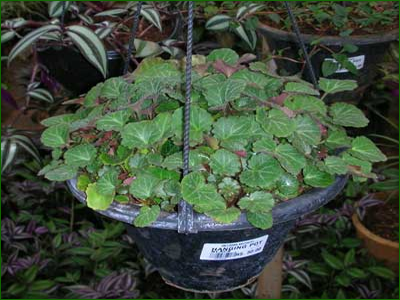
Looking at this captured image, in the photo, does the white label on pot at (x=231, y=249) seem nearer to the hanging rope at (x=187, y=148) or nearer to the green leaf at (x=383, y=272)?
the hanging rope at (x=187, y=148)

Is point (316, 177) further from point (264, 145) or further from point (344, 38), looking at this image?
point (344, 38)

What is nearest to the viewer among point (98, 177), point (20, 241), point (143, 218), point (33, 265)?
point (143, 218)

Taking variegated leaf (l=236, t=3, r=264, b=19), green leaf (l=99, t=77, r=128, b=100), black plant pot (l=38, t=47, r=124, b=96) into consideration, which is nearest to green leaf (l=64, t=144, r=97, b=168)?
green leaf (l=99, t=77, r=128, b=100)

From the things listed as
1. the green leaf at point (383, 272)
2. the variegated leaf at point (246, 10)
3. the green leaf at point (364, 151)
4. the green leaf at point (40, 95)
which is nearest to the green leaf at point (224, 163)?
the green leaf at point (364, 151)

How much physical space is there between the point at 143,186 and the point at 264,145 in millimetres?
165

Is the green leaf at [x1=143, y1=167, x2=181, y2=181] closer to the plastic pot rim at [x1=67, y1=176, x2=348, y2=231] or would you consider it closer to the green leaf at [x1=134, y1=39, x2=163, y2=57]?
the plastic pot rim at [x1=67, y1=176, x2=348, y2=231]

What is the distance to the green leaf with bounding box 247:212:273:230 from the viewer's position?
731 mm

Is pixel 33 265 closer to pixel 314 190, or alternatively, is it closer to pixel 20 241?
pixel 20 241

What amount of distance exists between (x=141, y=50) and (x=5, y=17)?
2.73 feet

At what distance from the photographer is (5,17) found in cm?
196

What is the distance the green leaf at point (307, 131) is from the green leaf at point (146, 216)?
0.72 feet

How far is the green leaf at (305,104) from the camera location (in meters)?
0.89

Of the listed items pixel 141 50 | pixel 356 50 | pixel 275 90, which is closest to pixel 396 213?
pixel 356 50

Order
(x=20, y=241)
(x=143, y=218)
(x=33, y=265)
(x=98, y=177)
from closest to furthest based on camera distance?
(x=143, y=218), (x=98, y=177), (x=33, y=265), (x=20, y=241)
